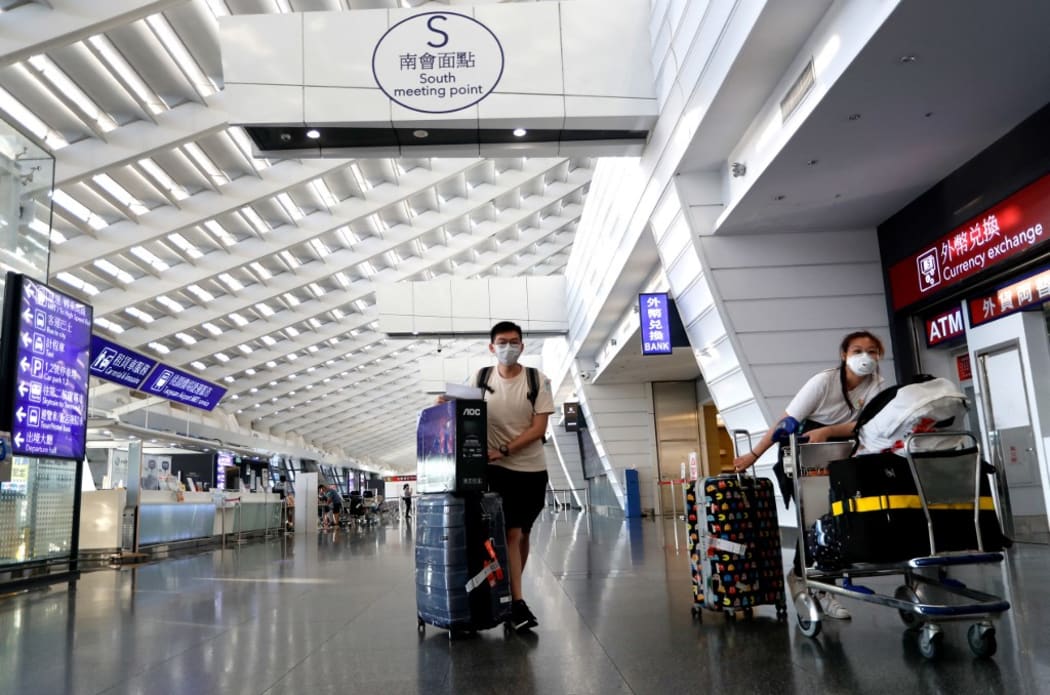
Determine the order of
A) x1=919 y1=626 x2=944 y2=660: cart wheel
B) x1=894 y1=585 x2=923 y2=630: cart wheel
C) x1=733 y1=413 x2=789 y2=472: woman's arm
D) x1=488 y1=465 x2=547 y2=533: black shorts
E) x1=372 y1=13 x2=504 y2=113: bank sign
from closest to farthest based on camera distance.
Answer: x1=919 y1=626 x2=944 y2=660: cart wheel → x1=894 y1=585 x2=923 y2=630: cart wheel → x1=733 y1=413 x2=789 y2=472: woman's arm → x1=488 y1=465 x2=547 y2=533: black shorts → x1=372 y1=13 x2=504 y2=113: bank sign

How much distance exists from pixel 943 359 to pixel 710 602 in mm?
5601

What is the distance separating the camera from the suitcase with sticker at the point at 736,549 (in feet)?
12.4

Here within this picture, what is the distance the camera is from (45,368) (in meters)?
7.95

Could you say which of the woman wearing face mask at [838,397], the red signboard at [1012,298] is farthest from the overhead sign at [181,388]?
the woman wearing face mask at [838,397]

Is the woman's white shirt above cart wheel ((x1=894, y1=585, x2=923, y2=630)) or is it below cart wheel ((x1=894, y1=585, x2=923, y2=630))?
above

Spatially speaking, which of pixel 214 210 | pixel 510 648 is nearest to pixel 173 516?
pixel 214 210

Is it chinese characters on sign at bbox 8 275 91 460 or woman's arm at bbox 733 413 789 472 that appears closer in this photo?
woman's arm at bbox 733 413 789 472

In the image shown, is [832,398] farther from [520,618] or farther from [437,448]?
[437,448]

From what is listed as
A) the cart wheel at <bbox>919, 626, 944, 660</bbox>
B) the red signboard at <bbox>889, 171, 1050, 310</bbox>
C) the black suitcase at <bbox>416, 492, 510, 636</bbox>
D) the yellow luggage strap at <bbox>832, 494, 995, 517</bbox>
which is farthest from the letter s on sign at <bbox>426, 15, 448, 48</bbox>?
the cart wheel at <bbox>919, 626, 944, 660</bbox>

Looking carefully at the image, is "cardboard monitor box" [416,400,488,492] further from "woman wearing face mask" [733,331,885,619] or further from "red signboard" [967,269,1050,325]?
"red signboard" [967,269,1050,325]

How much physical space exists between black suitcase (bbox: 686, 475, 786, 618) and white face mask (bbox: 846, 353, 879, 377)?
0.79 meters

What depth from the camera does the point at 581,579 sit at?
6023 mm

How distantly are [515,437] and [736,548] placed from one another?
127cm

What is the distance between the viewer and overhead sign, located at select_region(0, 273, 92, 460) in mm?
7441
